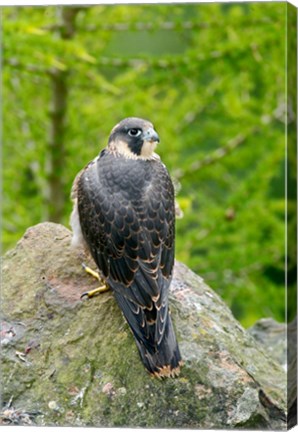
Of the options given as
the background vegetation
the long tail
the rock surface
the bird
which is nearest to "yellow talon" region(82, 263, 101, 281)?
the rock surface

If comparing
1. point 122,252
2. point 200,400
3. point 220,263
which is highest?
point 220,263

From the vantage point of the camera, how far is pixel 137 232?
387 centimetres

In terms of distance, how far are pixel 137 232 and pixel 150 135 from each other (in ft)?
1.36

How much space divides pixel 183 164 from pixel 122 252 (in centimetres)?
325

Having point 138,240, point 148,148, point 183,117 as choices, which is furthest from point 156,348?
point 183,117

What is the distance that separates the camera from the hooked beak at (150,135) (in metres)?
3.88

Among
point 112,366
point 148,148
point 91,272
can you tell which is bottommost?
point 112,366

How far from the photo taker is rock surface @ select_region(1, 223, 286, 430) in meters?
3.84

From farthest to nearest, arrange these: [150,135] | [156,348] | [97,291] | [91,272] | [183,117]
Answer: [183,117] → [91,272] → [97,291] → [150,135] → [156,348]

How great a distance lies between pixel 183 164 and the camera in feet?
23.2

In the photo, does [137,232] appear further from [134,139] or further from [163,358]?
[163,358]

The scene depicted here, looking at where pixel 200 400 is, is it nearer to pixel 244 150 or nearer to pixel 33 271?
pixel 33 271

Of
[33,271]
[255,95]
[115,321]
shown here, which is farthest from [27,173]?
[115,321]

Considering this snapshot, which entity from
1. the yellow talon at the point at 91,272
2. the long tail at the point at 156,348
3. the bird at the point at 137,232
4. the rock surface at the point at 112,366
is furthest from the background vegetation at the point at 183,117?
the long tail at the point at 156,348
